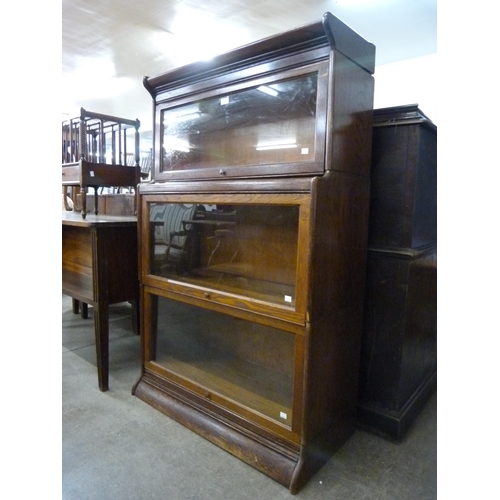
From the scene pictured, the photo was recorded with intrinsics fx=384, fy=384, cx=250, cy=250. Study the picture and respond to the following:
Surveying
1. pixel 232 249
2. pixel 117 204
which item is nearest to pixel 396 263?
pixel 232 249

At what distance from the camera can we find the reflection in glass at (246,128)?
160 cm

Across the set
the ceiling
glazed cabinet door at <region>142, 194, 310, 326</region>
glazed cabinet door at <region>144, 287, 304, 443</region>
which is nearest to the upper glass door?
glazed cabinet door at <region>142, 194, 310, 326</region>

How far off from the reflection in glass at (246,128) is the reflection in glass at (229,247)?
0.83 feet

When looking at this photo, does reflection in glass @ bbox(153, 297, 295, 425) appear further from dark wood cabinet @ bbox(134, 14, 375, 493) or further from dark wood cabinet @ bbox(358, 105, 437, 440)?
dark wood cabinet @ bbox(358, 105, 437, 440)

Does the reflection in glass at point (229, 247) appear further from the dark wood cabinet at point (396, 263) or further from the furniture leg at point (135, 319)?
the furniture leg at point (135, 319)

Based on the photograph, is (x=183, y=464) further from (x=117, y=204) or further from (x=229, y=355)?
(x=117, y=204)

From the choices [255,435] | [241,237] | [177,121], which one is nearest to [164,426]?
[255,435]

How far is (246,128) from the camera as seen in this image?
6.11 feet

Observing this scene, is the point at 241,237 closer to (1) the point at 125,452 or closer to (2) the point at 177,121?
(2) the point at 177,121

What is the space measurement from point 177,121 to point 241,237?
71 cm

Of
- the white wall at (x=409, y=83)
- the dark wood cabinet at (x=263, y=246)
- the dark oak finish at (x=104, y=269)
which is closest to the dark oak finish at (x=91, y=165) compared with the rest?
the dark oak finish at (x=104, y=269)

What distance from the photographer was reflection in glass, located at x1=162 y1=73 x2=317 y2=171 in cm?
160
